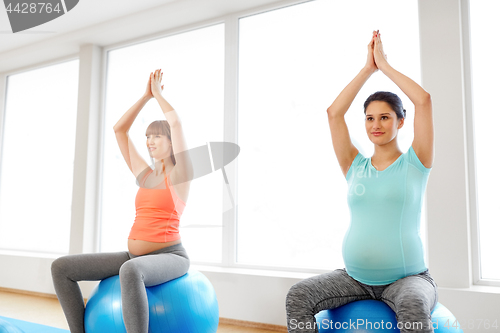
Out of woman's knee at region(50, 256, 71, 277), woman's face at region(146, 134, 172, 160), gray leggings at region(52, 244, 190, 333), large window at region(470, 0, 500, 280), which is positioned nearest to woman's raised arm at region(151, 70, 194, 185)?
woman's face at region(146, 134, 172, 160)

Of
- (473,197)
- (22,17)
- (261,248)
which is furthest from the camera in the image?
(22,17)

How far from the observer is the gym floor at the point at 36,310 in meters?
2.63

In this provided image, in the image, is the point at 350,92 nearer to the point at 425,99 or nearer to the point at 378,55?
the point at 378,55

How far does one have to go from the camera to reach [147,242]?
2.05 metres

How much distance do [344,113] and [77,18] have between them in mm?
2698

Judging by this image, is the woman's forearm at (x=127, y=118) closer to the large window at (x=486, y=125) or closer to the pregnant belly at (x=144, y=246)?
the pregnant belly at (x=144, y=246)

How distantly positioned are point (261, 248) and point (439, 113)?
4.95ft

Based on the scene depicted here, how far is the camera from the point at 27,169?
4.15 meters

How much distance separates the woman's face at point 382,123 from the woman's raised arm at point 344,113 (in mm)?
130

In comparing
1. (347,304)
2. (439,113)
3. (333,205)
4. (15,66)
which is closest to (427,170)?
(347,304)

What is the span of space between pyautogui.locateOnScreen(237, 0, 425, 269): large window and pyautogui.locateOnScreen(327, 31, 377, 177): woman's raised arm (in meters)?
0.79

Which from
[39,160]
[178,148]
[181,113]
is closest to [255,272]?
[178,148]

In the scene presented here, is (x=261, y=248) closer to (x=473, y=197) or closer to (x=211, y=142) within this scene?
(x=211, y=142)

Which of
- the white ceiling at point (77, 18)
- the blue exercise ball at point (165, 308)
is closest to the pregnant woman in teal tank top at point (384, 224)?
the blue exercise ball at point (165, 308)
